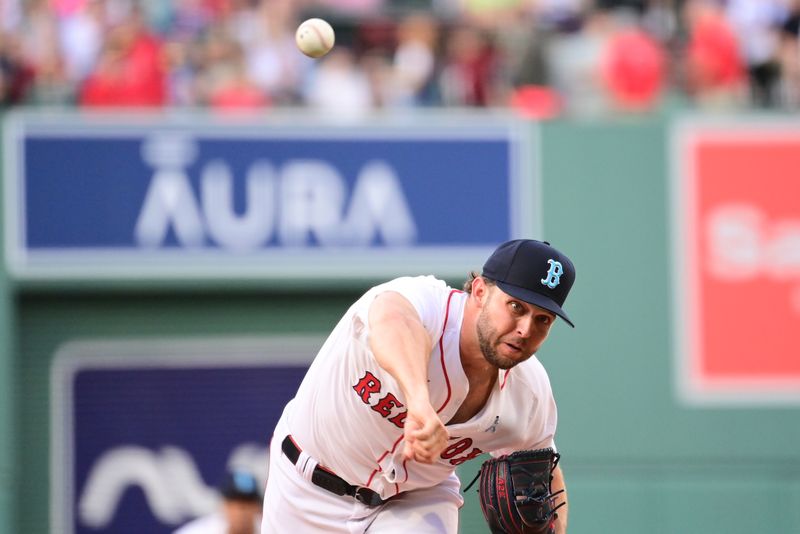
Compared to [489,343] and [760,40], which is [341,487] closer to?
[489,343]

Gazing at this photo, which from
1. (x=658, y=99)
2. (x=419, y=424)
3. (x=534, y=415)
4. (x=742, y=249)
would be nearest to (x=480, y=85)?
(x=658, y=99)

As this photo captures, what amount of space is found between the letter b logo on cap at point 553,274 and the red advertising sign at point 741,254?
5895mm

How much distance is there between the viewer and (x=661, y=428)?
9.64 metres

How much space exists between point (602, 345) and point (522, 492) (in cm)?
530

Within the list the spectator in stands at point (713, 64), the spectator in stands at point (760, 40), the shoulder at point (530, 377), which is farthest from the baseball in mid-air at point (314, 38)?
the spectator in stands at point (760, 40)

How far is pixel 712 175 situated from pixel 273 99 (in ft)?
10.5

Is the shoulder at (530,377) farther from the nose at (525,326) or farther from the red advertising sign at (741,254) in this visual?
the red advertising sign at (741,254)

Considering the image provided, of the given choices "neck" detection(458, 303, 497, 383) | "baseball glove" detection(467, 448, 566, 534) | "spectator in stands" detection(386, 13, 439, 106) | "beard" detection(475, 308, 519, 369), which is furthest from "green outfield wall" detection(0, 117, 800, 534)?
"beard" detection(475, 308, 519, 369)

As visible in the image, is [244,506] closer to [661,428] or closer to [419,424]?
[419,424]

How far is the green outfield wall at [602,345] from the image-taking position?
9367mm

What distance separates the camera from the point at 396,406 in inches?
172

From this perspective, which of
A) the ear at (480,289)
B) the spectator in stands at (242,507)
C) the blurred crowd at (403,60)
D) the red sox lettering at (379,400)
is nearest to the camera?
the ear at (480,289)

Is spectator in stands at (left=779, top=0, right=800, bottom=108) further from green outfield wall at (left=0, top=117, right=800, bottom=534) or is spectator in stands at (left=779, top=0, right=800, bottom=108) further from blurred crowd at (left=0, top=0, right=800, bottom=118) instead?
green outfield wall at (left=0, top=117, right=800, bottom=534)

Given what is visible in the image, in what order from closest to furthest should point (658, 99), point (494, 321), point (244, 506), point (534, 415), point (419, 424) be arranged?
point (419, 424), point (494, 321), point (534, 415), point (244, 506), point (658, 99)
